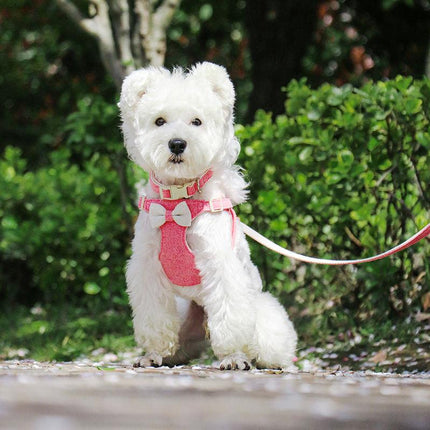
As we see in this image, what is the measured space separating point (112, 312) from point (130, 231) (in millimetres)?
1013

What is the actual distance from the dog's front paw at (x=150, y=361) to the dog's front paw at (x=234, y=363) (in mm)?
377

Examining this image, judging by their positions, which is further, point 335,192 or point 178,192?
point 335,192

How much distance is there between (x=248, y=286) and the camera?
4.25 metres

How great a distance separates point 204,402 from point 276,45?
7.29 metres

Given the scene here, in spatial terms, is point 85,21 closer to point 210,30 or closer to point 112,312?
point 112,312

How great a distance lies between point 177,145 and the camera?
13.0 feet

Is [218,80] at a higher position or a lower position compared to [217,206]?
higher

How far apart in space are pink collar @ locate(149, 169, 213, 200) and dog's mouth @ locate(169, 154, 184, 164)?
24cm

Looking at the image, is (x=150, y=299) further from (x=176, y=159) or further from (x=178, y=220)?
(x=176, y=159)

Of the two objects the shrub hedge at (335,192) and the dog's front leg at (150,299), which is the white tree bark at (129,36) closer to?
the shrub hedge at (335,192)

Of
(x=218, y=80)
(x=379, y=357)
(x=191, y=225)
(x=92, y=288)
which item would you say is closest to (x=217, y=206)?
(x=191, y=225)

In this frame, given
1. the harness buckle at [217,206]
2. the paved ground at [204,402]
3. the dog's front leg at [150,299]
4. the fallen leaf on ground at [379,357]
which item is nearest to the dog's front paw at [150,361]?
the dog's front leg at [150,299]

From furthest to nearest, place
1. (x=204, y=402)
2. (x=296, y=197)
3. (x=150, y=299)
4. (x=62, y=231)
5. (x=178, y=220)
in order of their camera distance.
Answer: (x=62, y=231) < (x=296, y=197) < (x=150, y=299) < (x=178, y=220) < (x=204, y=402)

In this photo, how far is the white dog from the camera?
161 inches
